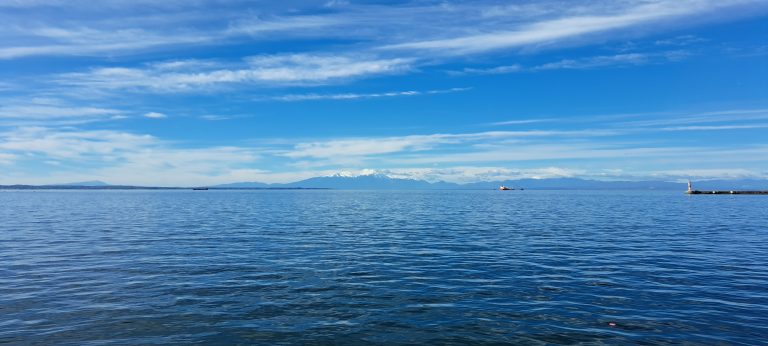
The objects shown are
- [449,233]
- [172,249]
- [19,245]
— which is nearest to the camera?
[172,249]

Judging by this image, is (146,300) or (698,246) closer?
(146,300)

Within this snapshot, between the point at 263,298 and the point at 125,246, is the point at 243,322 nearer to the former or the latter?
the point at 263,298

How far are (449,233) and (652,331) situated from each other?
116 ft

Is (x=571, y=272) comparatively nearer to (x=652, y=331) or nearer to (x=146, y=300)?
(x=652, y=331)

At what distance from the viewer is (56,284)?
2591 cm

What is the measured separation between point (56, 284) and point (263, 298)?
1218cm

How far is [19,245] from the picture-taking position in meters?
42.3

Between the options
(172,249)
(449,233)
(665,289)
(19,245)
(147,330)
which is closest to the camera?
(147,330)

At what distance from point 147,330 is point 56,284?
38.4ft

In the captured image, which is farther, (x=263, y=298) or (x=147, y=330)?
(x=263, y=298)

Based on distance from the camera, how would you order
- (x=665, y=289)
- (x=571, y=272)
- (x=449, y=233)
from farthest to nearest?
1. (x=449, y=233)
2. (x=571, y=272)
3. (x=665, y=289)

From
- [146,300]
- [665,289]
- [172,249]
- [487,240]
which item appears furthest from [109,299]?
[487,240]

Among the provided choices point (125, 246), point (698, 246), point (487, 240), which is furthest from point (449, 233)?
point (125, 246)

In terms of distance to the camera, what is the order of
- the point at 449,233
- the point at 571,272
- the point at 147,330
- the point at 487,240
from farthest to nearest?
the point at 449,233
the point at 487,240
the point at 571,272
the point at 147,330
